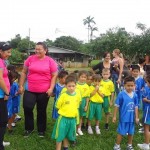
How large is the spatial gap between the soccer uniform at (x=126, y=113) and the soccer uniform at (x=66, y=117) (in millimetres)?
915

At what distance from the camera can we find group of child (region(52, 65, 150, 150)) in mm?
4966

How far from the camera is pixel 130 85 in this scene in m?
5.29

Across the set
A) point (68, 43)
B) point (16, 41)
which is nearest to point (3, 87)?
point (16, 41)

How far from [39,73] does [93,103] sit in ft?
4.97

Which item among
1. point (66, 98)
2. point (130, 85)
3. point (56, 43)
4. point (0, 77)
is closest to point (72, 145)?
point (66, 98)

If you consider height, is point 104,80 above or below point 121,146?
above

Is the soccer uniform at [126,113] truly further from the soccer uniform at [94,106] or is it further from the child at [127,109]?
the soccer uniform at [94,106]

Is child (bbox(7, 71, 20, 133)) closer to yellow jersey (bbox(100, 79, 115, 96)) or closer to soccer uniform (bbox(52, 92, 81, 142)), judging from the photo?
soccer uniform (bbox(52, 92, 81, 142))

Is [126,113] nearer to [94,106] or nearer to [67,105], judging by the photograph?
[67,105]

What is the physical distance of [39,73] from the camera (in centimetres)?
581

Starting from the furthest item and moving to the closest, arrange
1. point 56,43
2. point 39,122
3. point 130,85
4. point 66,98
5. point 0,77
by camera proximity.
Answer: point 56,43 → point 39,122 → point 130,85 → point 66,98 → point 0,77

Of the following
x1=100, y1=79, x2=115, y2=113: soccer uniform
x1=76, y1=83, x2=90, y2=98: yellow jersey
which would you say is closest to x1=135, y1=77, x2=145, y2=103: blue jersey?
x1=100, y1=79, x2=115, y2=113: soccer uniform

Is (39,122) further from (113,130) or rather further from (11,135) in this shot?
(113,130)

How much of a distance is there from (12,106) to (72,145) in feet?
6.02
